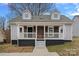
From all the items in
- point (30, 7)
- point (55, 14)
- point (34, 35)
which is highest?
point (30, 7)

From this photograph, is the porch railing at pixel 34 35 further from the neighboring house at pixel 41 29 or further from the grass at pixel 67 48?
the grass at pixel 67 48

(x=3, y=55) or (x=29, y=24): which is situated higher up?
(x=29, y=24)

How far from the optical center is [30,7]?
663cm

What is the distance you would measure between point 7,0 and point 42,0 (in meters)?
0.59

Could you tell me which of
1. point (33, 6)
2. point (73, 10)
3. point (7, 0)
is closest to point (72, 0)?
point (73, 10)

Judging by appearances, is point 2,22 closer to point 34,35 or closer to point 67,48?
point 34,35

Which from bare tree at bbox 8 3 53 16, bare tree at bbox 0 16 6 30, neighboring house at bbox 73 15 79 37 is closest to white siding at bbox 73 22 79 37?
neighboring house at bbox 73 15 79 37

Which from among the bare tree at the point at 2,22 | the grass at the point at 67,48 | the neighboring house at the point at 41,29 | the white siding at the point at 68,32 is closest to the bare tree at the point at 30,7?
the neighboring house at the point at 41,29

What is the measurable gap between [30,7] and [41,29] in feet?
1.35

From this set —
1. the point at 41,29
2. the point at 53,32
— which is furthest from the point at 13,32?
the point at 53,32

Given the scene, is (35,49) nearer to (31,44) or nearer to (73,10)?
(31,44)

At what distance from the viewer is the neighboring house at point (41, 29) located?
6.61 meters

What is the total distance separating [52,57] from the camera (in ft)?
21.6

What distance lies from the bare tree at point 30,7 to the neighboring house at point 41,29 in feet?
0.23
